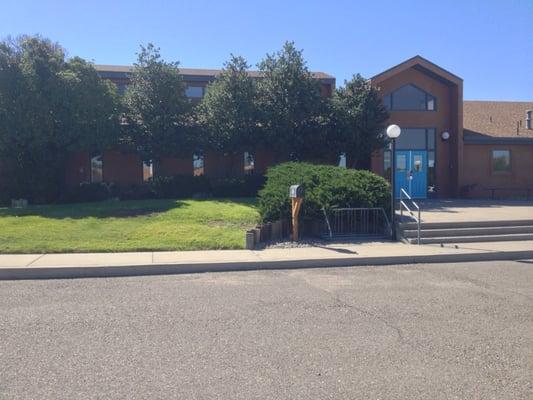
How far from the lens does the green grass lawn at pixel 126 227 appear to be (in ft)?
38.3

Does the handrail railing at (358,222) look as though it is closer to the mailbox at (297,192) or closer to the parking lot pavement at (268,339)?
the mailbox at (297,192)

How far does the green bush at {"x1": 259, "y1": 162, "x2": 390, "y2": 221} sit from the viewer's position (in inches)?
543

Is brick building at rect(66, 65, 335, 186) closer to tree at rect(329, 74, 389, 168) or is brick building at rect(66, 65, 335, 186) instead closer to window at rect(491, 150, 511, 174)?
tree at rect(329, 74, 389, 168)

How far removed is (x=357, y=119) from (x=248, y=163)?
234 inches

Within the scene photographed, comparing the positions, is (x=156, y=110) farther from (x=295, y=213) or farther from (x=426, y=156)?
(x=426, y=156)

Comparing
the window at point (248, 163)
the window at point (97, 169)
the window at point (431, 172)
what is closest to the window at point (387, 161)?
the window at point (431, 172)

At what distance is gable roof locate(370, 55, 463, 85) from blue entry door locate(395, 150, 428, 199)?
3.65m

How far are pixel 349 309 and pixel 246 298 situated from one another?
1.60m

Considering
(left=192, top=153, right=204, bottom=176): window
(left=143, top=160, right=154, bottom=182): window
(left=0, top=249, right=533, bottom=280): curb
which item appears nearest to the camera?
(left=0, top=249, right=533, bottom=280): curb

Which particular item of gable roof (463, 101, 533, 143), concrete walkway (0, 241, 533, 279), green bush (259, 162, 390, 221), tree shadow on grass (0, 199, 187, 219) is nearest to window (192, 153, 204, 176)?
tree shadow on grass (0, 199, 187, 219)

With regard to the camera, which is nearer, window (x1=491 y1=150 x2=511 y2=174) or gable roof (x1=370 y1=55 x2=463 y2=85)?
gable roof (x1=370 y1=55 x2=463 y2=85)

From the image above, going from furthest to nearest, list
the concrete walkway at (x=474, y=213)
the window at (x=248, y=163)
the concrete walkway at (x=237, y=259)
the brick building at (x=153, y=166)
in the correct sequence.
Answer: the window at (x=248, y=163) → the brick building at (x=153, y=166) → the concrete walkway at (x=474, y=213) → the concrete walkway at (x=237, y=259)

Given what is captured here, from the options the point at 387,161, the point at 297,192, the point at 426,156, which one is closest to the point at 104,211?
the point at 297,192

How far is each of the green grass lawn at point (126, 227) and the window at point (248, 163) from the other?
6872mm
